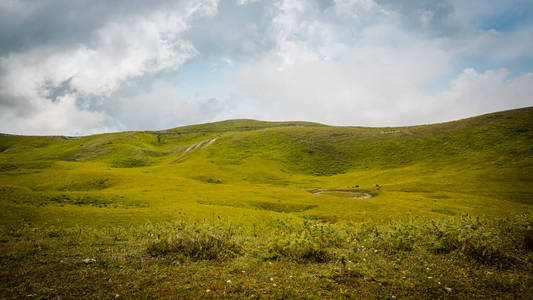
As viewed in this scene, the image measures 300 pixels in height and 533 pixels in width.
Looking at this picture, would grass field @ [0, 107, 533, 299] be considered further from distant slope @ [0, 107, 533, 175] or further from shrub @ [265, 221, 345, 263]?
distant slope @ [0, 107, 533, 175]

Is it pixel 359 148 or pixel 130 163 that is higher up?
pixel 359 148

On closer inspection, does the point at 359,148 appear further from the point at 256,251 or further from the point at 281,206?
the point at 256,251

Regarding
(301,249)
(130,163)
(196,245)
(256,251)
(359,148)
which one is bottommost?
(256,251)

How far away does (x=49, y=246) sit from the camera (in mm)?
13617

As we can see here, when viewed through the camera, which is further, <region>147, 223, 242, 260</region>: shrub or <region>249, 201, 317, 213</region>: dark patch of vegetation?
<region>249, 201, 317, 213</region>: dark patch of vegetation

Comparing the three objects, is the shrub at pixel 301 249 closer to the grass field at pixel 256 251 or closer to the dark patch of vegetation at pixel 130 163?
the grass field at pixel 256 251

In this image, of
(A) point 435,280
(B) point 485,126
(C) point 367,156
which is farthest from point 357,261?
(B) point 485,126

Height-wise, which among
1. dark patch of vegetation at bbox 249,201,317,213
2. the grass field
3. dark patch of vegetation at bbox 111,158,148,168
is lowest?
dark patch of vegetation at bbox 249,201,317,213

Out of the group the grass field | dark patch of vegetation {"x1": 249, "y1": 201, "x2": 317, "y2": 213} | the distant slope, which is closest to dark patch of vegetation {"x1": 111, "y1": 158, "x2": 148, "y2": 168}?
the distant slope

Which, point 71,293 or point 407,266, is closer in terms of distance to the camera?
point 71,293

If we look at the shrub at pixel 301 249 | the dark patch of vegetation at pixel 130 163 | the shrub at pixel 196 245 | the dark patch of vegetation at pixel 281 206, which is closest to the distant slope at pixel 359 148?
the dark patch of vegetation at pixel 130 163

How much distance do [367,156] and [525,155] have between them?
5272cm

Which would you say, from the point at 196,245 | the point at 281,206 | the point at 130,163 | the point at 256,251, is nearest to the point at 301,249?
the point at 256,251

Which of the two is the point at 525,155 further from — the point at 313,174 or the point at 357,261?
the point at 357,261
